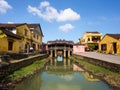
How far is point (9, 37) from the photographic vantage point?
87.4ft

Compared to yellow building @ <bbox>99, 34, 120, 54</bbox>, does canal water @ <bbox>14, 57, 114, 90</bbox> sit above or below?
below

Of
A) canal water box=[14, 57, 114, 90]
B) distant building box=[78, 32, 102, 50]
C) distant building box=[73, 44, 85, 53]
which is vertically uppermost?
distant building box=[78, 32, 102, 50]

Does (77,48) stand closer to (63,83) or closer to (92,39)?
(92,39)

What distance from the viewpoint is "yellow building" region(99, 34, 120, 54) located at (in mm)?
38375

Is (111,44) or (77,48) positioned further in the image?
(77,48)

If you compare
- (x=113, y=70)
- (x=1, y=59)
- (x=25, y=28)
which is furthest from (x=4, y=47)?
(x=113, y=70)

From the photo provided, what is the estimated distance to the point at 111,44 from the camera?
40281 millimetres

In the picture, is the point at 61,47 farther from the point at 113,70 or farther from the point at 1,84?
Answer: the point at 1,84

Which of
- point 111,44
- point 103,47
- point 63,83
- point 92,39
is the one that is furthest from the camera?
point 92,39

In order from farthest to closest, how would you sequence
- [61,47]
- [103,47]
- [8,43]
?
[61,47]
[103,47]
[8,43]

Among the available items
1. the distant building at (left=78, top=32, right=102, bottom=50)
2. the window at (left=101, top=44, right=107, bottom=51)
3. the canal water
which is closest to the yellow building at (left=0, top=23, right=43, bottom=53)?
the canal water

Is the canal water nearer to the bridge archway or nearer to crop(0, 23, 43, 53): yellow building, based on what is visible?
crop(0, 23, 43, 53): yellow building

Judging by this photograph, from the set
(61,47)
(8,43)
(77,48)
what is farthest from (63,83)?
(77,48)

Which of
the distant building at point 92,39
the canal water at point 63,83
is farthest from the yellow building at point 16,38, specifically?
the distant building at point 92,39
